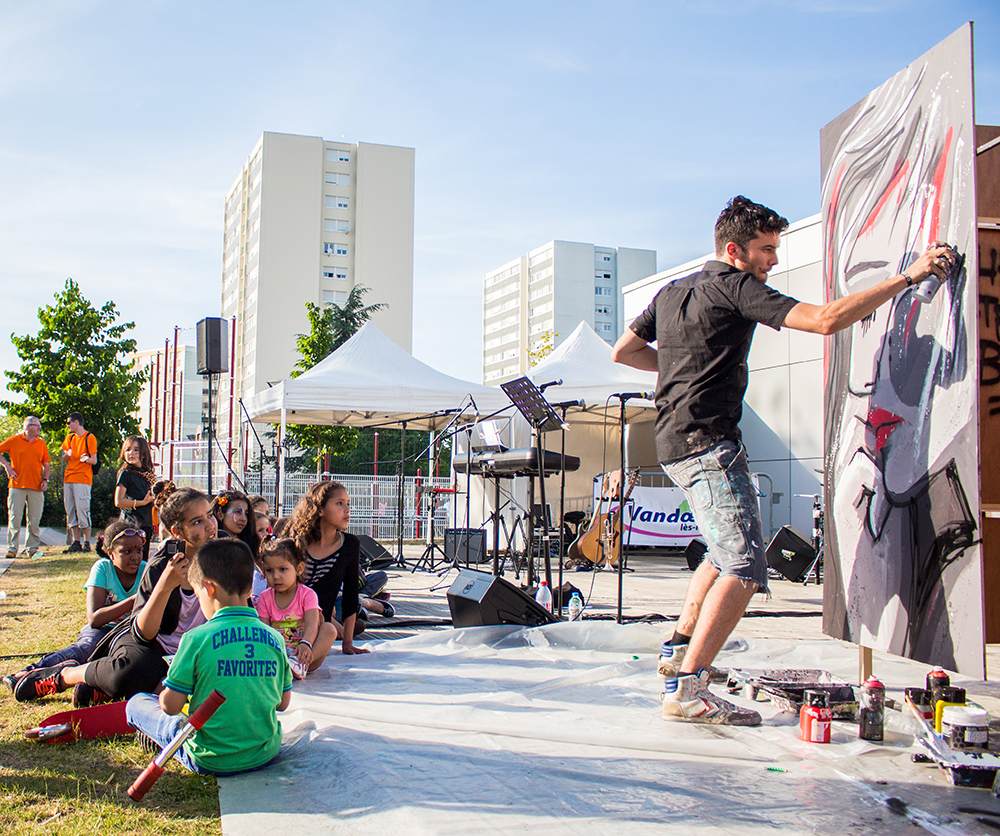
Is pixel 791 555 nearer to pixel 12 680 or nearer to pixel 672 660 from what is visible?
pixel 672 660

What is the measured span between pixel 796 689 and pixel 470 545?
7.18 meters

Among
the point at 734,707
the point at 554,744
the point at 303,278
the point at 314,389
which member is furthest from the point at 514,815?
the point at 303,278

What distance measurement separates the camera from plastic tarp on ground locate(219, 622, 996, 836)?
2.03 meters

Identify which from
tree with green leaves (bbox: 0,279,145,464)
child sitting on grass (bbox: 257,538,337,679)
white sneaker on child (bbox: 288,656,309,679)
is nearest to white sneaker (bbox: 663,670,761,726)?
white sneaker on child (bbox: 288,656,309,679)

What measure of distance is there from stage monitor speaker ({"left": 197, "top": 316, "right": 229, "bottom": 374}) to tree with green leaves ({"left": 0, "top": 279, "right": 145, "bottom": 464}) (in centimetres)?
1085

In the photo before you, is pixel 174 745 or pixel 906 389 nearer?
pixel 174 745

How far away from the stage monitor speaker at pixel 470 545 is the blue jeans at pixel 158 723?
7002 mm

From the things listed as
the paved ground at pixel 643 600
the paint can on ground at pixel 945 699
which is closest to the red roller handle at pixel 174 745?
the paint can on ground at pixel 945 699

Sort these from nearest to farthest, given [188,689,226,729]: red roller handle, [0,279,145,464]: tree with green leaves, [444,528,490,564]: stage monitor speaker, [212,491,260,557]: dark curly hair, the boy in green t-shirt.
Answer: [188,689,226,729]: red roller handle < the boy in green t-shirt < [212,491,260,557]: dark curly hair < [444,528,490,564]: stage monitor speaker < [0,279,145,464]: tree with green leaves

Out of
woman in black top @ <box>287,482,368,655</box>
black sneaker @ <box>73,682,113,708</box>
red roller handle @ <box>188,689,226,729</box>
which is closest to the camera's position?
red roller handle @ <box>188,689,226,729</box>

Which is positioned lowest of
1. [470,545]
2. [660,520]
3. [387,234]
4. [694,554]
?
[694,554]

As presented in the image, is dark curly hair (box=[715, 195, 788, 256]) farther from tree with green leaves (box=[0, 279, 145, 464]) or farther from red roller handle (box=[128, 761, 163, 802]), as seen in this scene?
tree with green leaves (box=[0, 279, 145, 464])

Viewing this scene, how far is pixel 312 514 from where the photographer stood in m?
4.46

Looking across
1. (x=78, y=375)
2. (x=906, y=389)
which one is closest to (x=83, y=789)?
(x=906, y=389)
